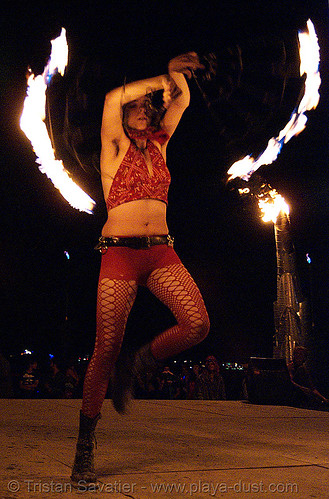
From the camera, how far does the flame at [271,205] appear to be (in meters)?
10.4

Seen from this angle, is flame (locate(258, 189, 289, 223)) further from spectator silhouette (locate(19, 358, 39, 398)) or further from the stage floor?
the stage floor

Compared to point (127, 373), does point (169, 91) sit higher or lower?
higher

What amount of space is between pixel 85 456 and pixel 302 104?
280 inches

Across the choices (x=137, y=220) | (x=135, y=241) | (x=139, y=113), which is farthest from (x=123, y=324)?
(x=139, y=113)

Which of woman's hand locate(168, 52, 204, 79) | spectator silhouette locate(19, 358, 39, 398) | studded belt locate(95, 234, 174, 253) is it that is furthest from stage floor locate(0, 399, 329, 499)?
spectator silhouette locate(19, 358, 39, 398)

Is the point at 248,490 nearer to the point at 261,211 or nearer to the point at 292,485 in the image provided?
the point at 292,485

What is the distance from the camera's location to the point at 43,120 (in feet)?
14.6

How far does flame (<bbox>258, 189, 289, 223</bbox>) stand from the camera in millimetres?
10375

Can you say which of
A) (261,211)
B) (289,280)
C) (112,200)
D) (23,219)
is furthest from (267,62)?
(23,219)

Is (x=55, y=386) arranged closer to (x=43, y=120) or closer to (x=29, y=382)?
(x=29, y=382)

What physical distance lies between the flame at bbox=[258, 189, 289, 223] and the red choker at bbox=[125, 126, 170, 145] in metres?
7.75

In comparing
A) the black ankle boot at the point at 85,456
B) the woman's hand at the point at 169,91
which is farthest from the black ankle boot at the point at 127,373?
the woman's hand at the point at 169,91

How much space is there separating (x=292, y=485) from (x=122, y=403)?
3.21 feet

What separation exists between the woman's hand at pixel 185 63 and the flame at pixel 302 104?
151 inches
